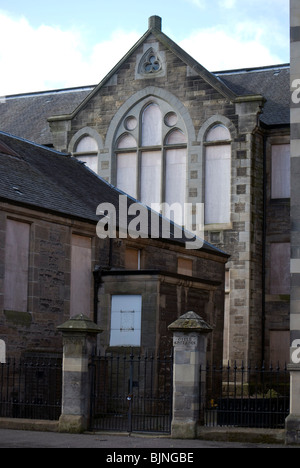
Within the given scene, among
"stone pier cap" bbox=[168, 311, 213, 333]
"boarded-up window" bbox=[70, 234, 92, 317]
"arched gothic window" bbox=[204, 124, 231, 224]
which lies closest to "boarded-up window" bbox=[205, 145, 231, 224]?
"arched gothic window" bbox=[204, 124, 231, 224]

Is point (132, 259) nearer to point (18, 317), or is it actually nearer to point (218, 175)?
point (18, 317)

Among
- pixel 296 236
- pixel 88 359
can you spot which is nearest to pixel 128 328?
pixel 88 359

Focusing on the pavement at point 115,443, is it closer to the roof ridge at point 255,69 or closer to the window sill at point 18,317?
the window sill at point 18,317

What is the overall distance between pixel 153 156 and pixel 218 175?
2.91 metres

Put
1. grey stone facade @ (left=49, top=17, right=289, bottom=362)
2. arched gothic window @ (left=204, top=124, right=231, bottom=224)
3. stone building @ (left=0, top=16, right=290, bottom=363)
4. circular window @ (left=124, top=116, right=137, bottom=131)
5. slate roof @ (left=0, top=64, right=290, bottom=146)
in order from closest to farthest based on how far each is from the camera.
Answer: grey stone facade @ (left=49, top=17, right=289, bottom=362) → stone building @ (left=0, top=16, right=290, bottom=363) → arched gothic window @ (left=204, top=124, right=231, bottom=224) → slate roof @ (left=0, top=64, right=290, bottom=146) → circular window @ (left=124, top=116, right=137, bottom=131)

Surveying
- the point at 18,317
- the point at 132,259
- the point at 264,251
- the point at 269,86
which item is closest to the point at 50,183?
the point at 132,259

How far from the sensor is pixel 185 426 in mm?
19312

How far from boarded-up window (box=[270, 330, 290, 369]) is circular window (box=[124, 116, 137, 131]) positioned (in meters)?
9.45

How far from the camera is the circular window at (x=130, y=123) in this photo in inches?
1458

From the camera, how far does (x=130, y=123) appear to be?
122 feet

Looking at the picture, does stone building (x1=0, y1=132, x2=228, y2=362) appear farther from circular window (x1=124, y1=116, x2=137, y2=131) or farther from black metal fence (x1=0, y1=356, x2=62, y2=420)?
circular window (x1=124, y1=116, x2=137, y2=131)

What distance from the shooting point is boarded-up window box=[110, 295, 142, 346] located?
27.0m

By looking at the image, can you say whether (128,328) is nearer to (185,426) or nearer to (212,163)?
(185,426)

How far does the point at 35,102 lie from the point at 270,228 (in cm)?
1537
